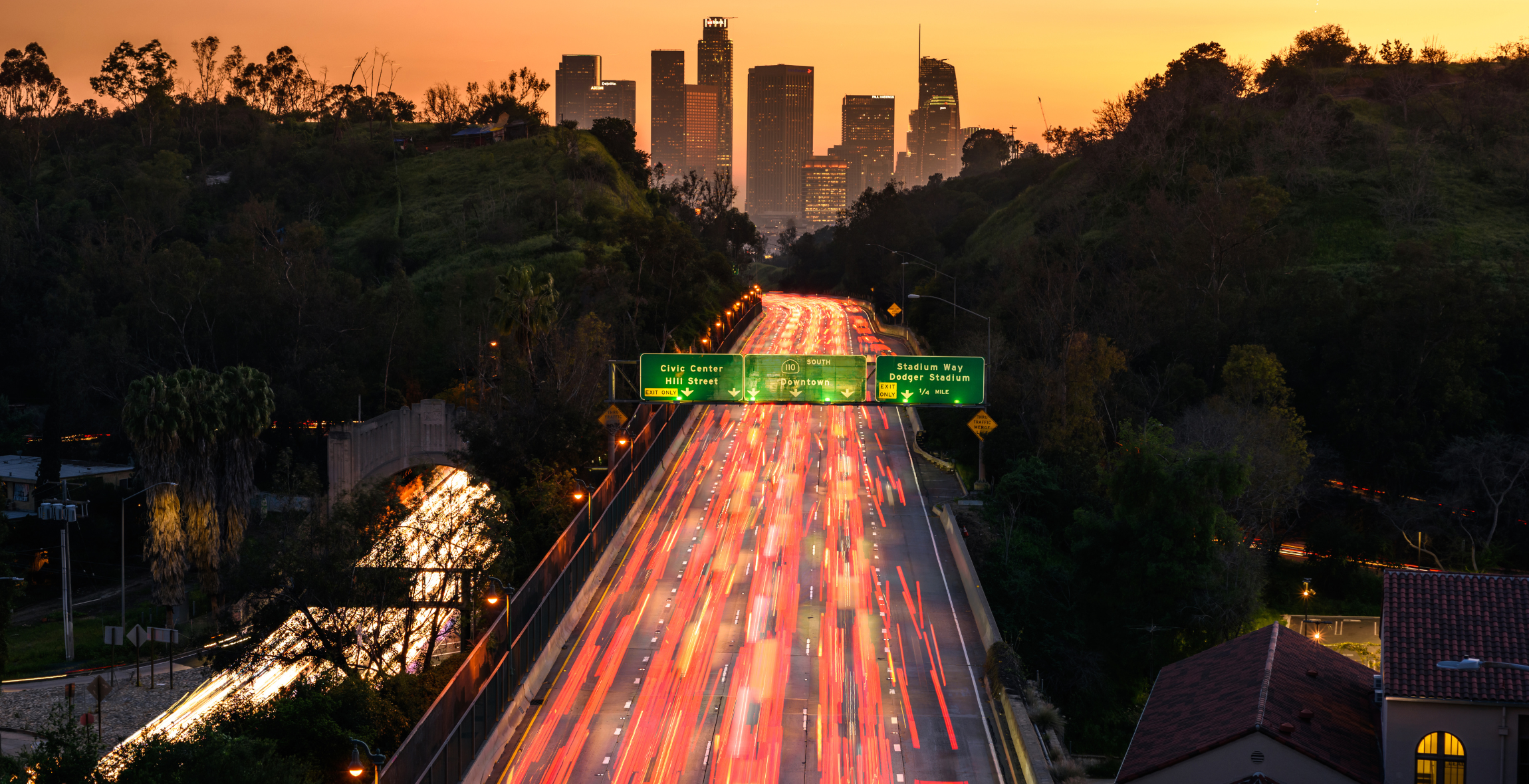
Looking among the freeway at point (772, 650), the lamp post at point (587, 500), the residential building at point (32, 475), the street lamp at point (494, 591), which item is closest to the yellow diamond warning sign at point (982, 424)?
the freeway at point (772, 650)

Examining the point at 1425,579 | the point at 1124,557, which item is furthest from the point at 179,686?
the point at 1425,579

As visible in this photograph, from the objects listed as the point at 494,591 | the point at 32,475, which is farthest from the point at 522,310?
the point at 494,591

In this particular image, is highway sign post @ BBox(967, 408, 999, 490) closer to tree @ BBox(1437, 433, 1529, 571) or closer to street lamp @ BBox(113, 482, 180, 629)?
tree @ BBox(1437, 433, 1529, 571)

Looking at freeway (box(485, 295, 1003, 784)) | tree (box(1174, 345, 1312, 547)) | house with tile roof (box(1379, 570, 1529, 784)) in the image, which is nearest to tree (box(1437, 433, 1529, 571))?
tree (box(1174, 345, 1312, 547))

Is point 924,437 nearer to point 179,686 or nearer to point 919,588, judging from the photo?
point 919,588

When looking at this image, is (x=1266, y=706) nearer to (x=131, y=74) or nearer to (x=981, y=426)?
(x=981, y=426)
